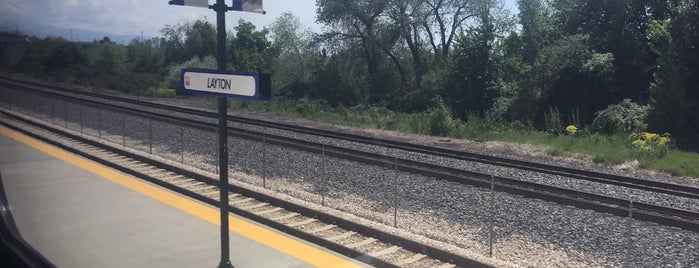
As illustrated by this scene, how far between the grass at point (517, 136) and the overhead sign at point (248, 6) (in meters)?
15.0

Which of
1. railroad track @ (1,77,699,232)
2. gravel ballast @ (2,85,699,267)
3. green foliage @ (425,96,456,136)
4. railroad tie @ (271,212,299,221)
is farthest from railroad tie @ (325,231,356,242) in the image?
green foliage @ (425,96,456,136)

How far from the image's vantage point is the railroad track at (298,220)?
718 cm

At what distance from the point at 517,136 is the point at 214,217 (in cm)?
1752

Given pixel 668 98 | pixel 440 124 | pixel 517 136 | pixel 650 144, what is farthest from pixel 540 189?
pixel 668 98

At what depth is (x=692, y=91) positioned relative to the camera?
25.0 m

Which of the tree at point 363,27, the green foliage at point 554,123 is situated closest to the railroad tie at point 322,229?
the green foliage at point 554,123

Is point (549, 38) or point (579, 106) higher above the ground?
point (549, 38)

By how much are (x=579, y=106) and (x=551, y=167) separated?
49.2 ft

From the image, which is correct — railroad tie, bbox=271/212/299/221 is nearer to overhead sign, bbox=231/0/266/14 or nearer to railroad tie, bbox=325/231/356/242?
railroad tie, bbox=325/231/356/242

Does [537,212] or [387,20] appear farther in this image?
[387,20]

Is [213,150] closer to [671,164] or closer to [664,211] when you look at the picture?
[664,211]

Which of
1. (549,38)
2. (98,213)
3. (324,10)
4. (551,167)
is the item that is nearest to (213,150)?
(98,213)

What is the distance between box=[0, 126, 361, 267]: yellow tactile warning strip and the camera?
7023 mm

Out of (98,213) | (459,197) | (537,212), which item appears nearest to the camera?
(98,213)
